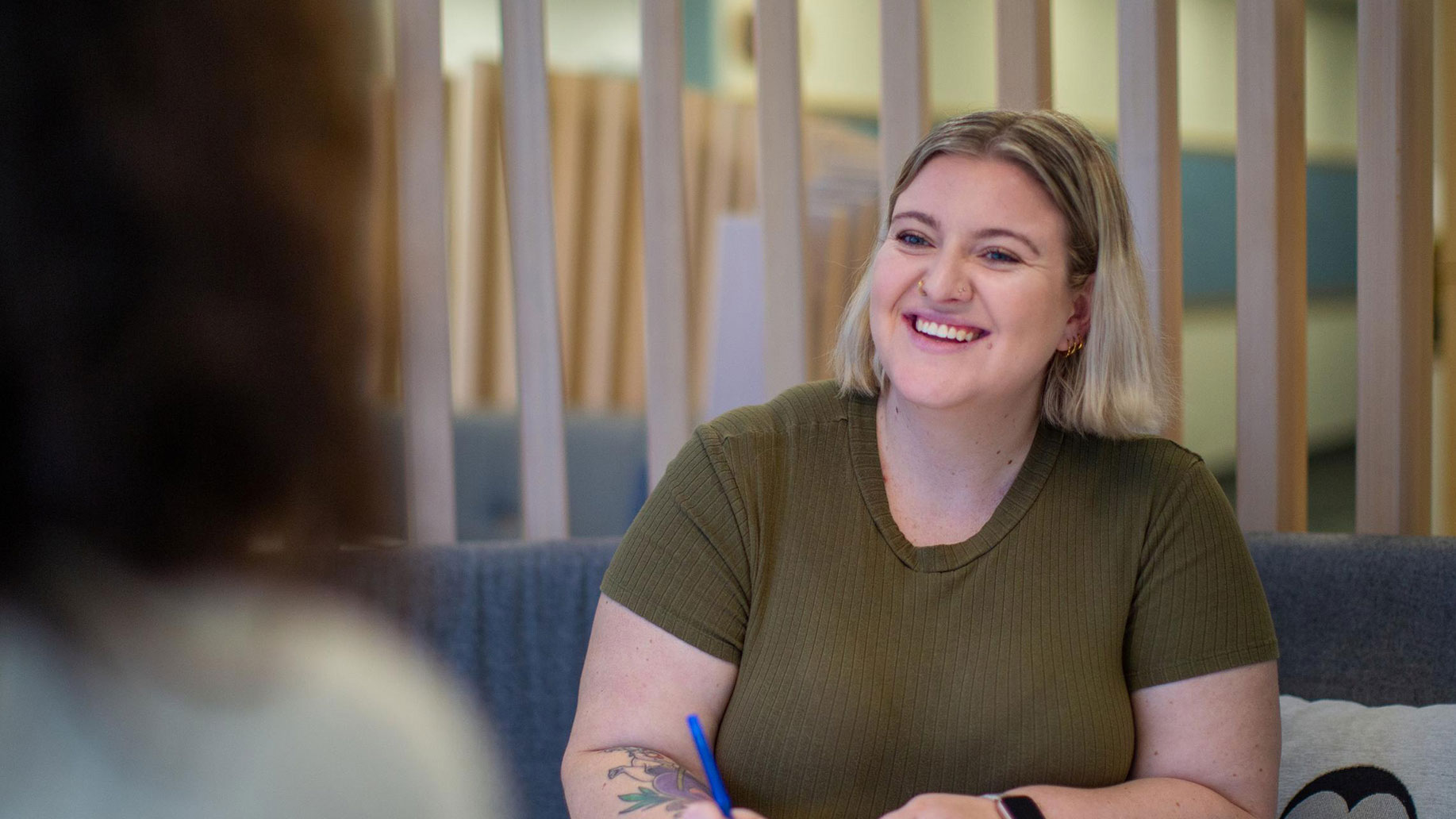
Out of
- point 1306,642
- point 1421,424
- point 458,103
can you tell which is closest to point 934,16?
point 458,103

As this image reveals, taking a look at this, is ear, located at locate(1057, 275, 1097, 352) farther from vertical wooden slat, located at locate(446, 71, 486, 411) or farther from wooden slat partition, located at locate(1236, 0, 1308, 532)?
vertical wooden slat, located at locate(446, 71, 486, 411)

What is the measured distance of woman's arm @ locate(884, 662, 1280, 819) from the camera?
Answer: 3.42 feet

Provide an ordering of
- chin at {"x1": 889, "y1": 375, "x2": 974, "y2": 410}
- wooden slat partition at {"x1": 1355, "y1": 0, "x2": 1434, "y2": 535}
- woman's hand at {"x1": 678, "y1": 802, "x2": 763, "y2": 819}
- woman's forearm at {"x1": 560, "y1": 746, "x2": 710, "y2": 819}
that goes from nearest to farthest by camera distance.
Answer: woman's hand at {"x1": 678, "y1": 802, "x2": 763, "y2": 819}, woman's forearm at {"x1": 560, "y1": 746, "x2": 710, "y2": 819}, chin at {"x1": 889, "y1": 375, "x2": 974, "y2": 410}, wooden slat partition at {"x1": 1355, "y1": 0, "x2": 1434, "y2": 535}

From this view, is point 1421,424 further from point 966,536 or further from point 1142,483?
point 966,536

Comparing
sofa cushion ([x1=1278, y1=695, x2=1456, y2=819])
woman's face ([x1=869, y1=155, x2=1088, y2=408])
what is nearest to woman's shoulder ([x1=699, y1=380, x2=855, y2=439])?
woman's face ([x1=869, y1=155, x2=1088, y2=408])

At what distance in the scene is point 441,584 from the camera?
1498 millimetres

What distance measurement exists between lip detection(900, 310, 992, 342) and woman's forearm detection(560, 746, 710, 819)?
1.44 ft

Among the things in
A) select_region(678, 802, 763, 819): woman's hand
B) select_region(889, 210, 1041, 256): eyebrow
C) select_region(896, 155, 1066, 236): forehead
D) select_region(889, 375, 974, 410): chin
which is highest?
select_region(896, 155, 1066, 236): forehead

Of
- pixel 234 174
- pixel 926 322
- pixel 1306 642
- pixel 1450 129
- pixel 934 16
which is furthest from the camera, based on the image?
pixel 934 16

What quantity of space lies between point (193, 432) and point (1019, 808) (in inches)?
37.4

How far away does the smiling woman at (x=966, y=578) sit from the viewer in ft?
3.53

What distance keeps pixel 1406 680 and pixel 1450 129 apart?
0.78 meters

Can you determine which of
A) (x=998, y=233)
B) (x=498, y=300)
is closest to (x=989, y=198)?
(x=998, y=233)

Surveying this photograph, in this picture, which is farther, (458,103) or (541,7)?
(458,103)
